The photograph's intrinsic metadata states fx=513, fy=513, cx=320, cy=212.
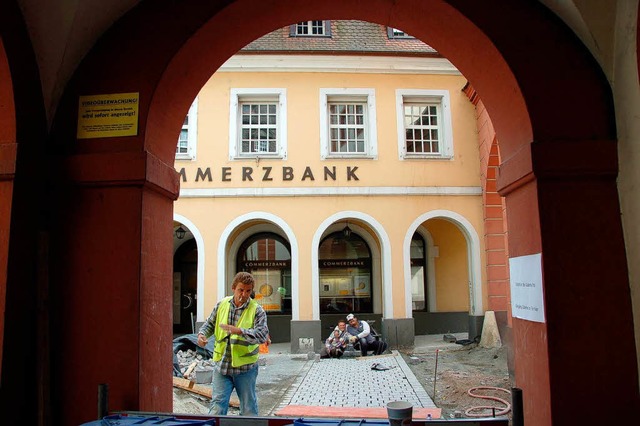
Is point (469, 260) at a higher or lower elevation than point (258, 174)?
lower

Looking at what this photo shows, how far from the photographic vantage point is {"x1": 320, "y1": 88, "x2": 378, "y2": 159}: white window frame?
14.2 m

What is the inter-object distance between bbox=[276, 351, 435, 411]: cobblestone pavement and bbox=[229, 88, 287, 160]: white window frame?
5.87 m

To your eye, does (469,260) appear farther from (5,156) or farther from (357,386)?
(5,156)

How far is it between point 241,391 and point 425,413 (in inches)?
109

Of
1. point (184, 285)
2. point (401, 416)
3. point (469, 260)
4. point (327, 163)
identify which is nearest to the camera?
point (401, 416)

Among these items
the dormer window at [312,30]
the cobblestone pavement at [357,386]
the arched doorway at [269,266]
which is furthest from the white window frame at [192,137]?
the cobblestone pavement at [357,386]

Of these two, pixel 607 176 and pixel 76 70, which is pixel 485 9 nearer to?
pixel 607 176

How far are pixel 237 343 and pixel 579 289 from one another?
9.79 ft

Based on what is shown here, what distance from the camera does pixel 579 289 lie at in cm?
323

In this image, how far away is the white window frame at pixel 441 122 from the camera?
47.2ft

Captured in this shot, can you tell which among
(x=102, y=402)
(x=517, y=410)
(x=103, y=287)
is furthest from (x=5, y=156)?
(x=517, y=410)

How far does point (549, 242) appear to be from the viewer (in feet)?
10.8

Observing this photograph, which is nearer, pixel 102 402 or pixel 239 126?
pixel 102 402

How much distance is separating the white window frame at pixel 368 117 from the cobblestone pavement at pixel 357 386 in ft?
18.5
